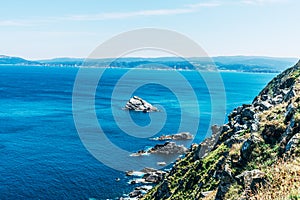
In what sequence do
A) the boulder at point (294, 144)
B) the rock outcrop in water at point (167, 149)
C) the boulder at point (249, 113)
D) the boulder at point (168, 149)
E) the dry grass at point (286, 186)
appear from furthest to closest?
1. the boulder at point (168, 149)
2. the rock outcrop in water at point (167, 149)
3. the boulder at point (249, 113)
4. the boulder at point (294, 144)
5. the dry grass at point (286, 186)

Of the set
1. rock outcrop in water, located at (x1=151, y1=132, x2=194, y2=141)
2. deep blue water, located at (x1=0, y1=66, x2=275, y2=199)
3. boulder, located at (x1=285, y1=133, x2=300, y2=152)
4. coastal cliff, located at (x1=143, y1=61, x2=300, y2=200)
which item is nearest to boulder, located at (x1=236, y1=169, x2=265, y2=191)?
coastal cliff, located at (x1=143, y1=61, x2=300, y2=200)

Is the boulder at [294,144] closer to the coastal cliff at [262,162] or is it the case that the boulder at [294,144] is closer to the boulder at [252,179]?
the coastal cliff at [262,162]

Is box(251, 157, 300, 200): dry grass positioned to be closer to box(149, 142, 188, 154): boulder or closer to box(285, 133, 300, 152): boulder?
box(285, 133, 300, 152): boulder

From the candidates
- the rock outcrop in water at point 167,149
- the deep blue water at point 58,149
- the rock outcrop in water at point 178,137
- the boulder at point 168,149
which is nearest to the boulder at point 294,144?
the deep blue water at point 58,149

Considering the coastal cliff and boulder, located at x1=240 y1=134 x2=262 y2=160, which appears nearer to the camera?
the coastal cliff

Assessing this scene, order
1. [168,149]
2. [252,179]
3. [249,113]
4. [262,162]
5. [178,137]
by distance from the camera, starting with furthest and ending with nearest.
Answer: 1. [178,137]
2. [168,149]
3. [249,113]
4. [262,162]
5. [252,179]

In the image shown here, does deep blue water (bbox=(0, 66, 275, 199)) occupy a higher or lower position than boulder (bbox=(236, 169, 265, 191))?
lower

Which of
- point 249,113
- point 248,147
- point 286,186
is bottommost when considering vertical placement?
point 248,147

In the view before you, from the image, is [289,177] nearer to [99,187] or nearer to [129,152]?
[99,187]

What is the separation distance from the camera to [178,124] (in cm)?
12850

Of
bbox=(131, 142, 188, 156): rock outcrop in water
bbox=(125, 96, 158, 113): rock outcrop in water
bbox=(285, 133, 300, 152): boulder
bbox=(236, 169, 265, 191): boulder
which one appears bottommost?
bbox=(131, 142, 188, 156): rock outcrop in water

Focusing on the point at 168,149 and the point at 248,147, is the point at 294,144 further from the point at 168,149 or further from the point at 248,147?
the point at 168,149

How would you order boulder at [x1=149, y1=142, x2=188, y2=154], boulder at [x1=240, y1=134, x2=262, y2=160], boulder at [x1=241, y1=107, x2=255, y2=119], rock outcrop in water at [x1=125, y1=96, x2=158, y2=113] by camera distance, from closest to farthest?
boulder at [x1=240, y1=134, x2=262, y2=160] → boulder at [x1=241, y1=107, x2=255, y2=119] → boulder at [x1=149, y1=142, x2=188, y2=154] → rock outcrop in water at [x1=125, y1=96, x2=158, y2=113]

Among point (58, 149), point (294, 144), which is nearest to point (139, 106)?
point (58, 149)
